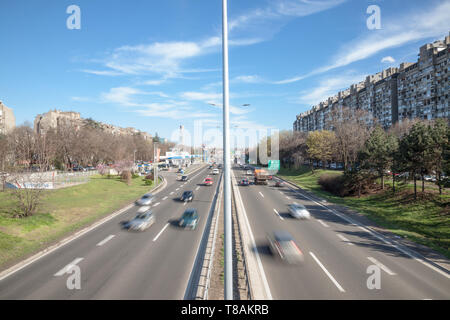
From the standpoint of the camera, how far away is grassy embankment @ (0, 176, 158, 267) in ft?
49.3

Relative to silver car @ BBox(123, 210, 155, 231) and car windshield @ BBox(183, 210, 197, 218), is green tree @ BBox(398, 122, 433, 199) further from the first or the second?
silver car @ BBox(123, 210, 155, 231)

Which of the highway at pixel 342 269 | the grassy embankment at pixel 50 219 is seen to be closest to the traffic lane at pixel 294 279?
the highway at pixel 342 269

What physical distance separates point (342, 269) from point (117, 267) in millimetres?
11227

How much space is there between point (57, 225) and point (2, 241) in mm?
4737

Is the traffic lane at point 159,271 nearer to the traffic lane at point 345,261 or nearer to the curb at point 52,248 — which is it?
the curb at point 52,248

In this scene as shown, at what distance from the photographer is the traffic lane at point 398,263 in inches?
394

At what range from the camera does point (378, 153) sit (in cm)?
3011

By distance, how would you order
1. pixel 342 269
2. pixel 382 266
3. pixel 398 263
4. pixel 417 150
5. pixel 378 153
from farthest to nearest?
pixel 378 153
pixel 417 150
pixel 398 263
pixel 382 266
pixel 342 269

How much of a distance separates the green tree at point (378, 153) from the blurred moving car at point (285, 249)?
23.4 metres

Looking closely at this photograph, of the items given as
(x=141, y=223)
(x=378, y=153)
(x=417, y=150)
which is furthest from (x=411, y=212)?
(x=141, y=223)

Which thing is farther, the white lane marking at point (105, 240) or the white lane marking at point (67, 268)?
the white lane marking at point (105, 240)

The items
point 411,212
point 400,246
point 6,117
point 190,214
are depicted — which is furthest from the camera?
point 6,117

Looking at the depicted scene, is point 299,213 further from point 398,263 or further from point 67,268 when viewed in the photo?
point 67,268
